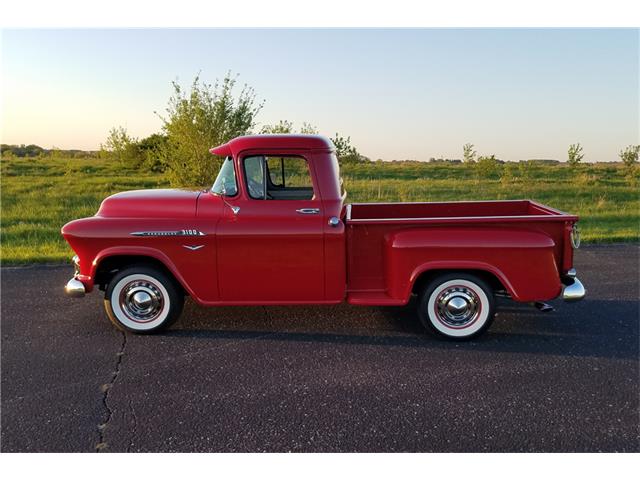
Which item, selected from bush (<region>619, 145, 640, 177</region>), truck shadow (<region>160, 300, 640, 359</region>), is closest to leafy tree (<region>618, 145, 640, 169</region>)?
bush (<region>619, 145, 640, 177</region>)

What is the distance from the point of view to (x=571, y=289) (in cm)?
453

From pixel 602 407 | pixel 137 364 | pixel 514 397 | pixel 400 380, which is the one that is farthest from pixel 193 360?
pixel 602 407

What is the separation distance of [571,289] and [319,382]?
2.70 m

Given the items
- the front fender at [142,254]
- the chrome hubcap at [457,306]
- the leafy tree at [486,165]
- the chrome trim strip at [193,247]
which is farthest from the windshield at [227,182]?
the leafy tree at [486,165]

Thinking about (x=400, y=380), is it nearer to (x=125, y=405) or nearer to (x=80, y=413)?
(x=125, y=405)

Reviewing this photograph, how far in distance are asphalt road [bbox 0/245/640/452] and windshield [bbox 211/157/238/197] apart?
4.79ft

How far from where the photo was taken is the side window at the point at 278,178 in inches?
183

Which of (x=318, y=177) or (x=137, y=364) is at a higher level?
(x=318, y=177)

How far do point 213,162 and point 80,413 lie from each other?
9642 millimetres

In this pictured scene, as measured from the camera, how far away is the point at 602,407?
11.2 ft

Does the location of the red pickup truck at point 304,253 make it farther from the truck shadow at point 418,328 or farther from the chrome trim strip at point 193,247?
the truck shadow at point 418,328

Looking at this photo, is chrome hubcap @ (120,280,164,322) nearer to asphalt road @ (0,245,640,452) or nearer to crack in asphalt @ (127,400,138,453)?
asphalt road @ (0,245,640,452)

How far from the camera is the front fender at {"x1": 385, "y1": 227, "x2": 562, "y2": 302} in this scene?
4.35 m

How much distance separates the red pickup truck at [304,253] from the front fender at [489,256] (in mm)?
10
